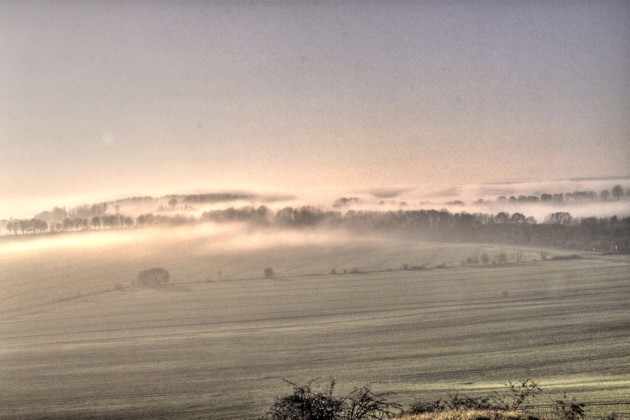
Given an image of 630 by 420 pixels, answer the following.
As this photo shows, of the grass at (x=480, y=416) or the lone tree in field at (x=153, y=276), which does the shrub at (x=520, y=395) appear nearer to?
the grass at (x=480, y=416)

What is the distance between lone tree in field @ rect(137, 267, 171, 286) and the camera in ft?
249

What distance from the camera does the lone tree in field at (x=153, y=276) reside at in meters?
75.9

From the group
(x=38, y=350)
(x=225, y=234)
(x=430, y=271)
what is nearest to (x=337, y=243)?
(x=225, y=234)

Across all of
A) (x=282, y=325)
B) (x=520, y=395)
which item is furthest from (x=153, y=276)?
(x=520, y=395)

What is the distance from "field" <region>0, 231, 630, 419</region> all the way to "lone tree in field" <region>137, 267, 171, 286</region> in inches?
55.3

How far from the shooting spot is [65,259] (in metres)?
81.2

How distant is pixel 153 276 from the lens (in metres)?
76.8

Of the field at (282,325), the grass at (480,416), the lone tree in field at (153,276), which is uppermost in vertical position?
the grass at (480,416)

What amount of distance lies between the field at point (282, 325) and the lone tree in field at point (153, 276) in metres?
1.40

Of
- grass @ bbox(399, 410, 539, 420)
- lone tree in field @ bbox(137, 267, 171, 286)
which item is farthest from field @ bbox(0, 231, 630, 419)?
grass @ bbox(399, 410, 539, 420)

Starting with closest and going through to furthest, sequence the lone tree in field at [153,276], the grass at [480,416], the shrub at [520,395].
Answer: the grass at [480,416]
the shrub at [520,395]
the lone tree in field at [153,276]

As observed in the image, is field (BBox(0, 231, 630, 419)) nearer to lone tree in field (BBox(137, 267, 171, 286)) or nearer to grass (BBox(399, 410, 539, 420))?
lone tree in field (BBox(137, 267, 171, 286))

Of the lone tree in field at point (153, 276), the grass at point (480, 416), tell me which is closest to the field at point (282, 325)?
the lone tree in field at point (153, 276)

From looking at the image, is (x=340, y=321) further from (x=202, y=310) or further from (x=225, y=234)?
(x=225, y=234)
